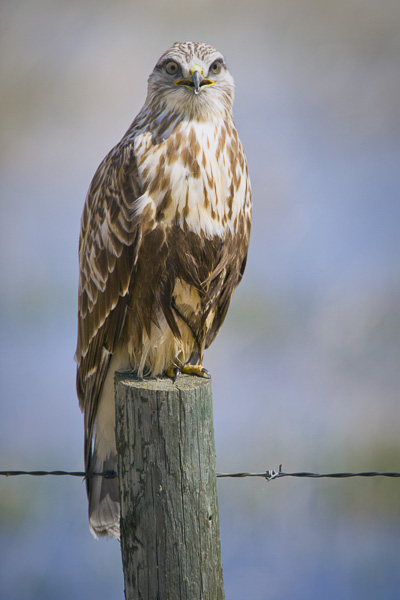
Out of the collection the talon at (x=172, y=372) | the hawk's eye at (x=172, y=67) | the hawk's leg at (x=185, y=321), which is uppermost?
the hawk's eye at (x=172, y=67)

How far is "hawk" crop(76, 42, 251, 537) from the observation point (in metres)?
2.21

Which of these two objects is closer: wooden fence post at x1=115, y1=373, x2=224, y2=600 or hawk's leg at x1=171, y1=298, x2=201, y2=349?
wooden fence post at x1=115, y1=373, x2=224, y2=600

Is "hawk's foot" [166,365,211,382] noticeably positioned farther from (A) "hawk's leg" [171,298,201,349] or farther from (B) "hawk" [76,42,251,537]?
(A) "hawk's leg" [171,298,201,349]

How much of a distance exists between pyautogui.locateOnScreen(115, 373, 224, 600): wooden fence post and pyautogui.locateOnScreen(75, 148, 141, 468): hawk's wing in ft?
1.98

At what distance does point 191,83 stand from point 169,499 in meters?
1.38

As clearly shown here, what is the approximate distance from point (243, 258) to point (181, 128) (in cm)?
56

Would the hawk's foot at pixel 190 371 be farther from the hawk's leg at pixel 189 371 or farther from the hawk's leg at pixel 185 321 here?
the hawk's leg at pixel 185 321

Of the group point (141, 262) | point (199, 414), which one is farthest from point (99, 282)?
point (199, 414)

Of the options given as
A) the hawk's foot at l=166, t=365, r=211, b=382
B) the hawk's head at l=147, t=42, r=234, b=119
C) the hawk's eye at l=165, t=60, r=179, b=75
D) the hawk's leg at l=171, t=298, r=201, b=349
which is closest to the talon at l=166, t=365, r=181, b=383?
the hawk's foot at l=166, t=365, r=211, b=382

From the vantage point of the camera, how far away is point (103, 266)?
236 centimetres

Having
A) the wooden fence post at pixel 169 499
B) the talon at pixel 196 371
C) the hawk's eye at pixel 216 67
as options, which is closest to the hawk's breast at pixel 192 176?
the hawk's eye at pixel 216 67

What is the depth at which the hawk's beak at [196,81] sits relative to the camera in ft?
7.44

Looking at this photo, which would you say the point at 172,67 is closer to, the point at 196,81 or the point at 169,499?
the point at 196,81

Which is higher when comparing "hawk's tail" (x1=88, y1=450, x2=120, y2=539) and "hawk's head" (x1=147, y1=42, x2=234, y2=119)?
"hawk's head" (x1=147, y1=42, x2=234, y2=119)
